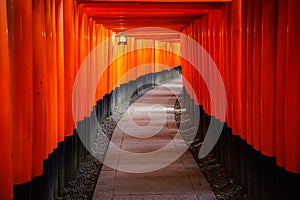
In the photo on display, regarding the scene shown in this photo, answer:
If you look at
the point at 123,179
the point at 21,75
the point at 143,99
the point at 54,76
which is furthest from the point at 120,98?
the point at 21,75

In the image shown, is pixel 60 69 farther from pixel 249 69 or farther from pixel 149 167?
pixel 149 167

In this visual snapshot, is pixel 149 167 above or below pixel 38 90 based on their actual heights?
below

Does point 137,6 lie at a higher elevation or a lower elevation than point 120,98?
higher

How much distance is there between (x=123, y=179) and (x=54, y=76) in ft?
9.71

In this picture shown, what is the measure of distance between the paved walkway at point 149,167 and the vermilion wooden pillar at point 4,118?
3.66 meters

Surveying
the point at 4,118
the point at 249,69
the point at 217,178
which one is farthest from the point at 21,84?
the point at 217,178

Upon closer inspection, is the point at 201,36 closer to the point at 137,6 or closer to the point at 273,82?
the point at 137,6

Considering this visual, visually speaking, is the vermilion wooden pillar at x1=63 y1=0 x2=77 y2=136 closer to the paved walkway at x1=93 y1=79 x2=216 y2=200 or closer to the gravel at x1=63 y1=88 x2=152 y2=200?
the gravel at x1=63 y1=88 x2=152 y2=200

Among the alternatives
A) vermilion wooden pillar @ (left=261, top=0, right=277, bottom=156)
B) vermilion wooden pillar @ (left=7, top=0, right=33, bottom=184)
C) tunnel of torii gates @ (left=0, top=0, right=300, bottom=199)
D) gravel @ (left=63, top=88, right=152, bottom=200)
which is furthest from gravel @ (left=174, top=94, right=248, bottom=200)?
vermilion wooden pillar @ (left=7, top=0, right=33, bottom=184)

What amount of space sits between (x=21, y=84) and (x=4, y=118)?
29.7 inches

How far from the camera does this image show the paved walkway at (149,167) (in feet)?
25.4

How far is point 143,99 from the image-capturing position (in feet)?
81.1

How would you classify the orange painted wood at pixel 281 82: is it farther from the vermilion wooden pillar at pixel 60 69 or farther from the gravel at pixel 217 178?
the vermilion wooden pillar at pixel 60 69

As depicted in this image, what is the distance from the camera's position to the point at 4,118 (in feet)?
12.6
